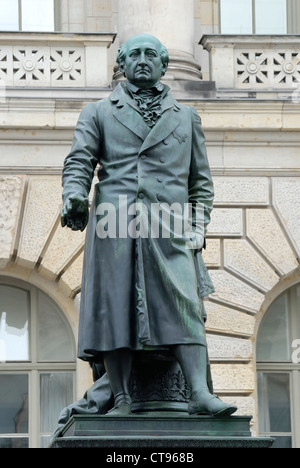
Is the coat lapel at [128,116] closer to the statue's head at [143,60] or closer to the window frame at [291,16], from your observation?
the statue's head at [143,60]

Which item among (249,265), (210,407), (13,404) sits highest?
(249,265)

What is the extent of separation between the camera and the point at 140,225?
1082cm

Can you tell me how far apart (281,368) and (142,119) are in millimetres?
11015

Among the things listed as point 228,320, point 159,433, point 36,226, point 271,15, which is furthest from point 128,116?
point 271,15

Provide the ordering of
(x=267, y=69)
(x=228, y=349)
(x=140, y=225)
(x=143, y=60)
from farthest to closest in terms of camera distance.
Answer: (x=267, y=69) → (x=228, y=349) → (x=143, y=60) → (x=140, y=225)

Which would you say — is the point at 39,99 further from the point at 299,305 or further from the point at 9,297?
the point at 299,305

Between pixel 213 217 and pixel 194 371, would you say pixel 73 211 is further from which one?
pixel 213 217

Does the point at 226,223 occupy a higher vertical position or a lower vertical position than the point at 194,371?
higher

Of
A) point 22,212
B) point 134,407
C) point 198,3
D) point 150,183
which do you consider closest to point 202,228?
point 150,183

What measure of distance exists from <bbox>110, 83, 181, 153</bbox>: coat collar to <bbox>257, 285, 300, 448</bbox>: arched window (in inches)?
424

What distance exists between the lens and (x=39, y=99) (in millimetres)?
21359

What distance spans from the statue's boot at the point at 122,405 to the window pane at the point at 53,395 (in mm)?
10615

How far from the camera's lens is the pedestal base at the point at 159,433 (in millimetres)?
10195
